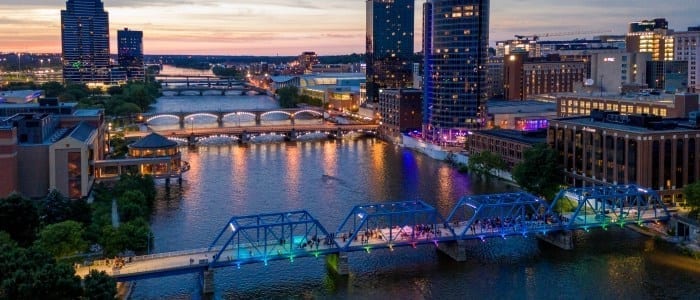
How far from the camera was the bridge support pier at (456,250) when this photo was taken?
82.0 feet

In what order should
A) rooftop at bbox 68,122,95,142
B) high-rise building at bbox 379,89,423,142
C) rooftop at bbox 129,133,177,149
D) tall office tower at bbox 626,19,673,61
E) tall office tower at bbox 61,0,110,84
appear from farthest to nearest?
tall office tower at bbox 61,0,110,84 → tall office tower at bbox 626,19,673,61 → high-rise building at bbox 379,89,423,142 → rooftop at bbox 129,133,177,149 → rooftop at bbox 68,122,95,142

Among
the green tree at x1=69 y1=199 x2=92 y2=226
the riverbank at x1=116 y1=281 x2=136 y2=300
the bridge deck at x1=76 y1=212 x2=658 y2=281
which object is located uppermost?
the green tree at x1=69 y1=199 x2=92 y2=226

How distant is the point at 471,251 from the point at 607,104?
2636 cm

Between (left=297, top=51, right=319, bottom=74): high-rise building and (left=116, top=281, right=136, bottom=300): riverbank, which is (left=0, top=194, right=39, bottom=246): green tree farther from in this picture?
(left=297, top=51, right=319, bottom=74): high-rise building

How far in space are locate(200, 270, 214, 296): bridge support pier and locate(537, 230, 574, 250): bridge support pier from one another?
39.5ft

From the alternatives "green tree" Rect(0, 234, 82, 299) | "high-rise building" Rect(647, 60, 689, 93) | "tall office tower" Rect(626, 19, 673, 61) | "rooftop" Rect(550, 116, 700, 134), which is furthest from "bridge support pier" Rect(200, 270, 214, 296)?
"tall office tower" Rect(626, 19, 673, 61)

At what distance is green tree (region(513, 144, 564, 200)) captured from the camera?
112 feet

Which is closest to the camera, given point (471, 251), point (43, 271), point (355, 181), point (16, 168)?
point (43, 271)

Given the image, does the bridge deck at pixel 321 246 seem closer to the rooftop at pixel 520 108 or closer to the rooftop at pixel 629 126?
the rooftop at pixel 629 126

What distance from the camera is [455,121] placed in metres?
53.9

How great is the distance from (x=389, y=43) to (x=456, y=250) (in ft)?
239

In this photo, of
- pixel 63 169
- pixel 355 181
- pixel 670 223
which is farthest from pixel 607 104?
pixel 63 169

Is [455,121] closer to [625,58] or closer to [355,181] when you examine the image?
[355,181]

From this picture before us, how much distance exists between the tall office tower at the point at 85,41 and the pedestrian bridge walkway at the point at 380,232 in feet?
357
